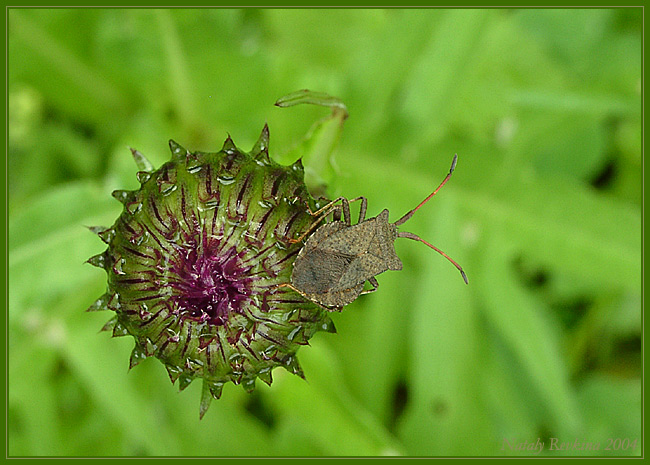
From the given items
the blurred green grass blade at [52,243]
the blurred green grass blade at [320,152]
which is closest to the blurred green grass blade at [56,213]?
the blurred green grass blade at [52,243]

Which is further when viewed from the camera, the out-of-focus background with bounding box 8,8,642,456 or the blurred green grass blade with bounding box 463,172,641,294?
the blurred green grass blade with bounding box 463,172,641,294

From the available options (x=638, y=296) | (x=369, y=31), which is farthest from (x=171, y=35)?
(x=638, y=296)

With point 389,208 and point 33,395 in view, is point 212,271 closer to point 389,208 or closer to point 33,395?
point 389,208

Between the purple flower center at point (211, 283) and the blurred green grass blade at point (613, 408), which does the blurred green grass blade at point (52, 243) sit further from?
the blurred green grass blade at point (613, 408)

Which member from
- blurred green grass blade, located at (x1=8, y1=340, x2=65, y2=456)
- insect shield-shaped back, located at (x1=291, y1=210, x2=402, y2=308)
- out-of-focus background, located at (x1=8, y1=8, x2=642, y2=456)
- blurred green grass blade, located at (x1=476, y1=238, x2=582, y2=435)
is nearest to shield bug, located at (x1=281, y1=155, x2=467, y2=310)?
insect shield-shaped back, located at (x1=291, y1=210, x2=402, y2=308)

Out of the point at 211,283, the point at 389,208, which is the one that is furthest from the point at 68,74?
the point at 211,283

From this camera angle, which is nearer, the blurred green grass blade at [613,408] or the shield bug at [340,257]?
the shield bug at [340,257]

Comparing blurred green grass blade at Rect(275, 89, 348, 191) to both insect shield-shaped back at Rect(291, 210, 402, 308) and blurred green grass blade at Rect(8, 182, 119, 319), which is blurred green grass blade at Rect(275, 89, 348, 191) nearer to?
insect shield-shaped back at Rect(291, 210, 402, 308)
